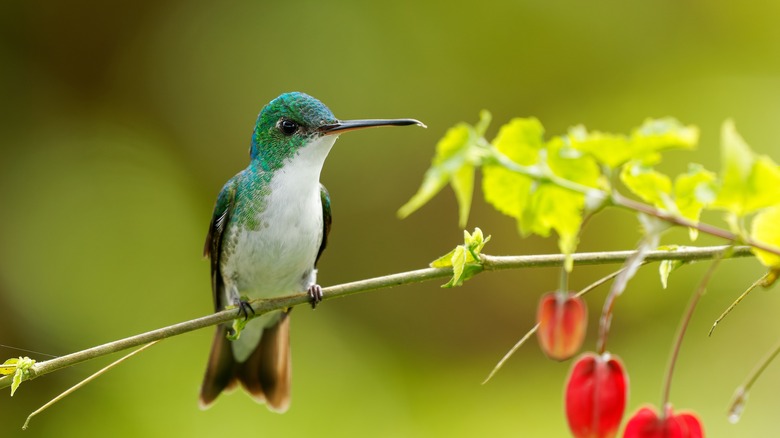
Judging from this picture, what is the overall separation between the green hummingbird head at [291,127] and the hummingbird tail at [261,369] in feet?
3.06

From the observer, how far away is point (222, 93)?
291 inches

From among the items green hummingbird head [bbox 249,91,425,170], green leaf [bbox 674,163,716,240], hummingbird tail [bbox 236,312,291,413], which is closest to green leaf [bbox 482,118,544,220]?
green leaf [bbox 674,163,716,240]

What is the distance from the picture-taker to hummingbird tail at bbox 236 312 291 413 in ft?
14.6

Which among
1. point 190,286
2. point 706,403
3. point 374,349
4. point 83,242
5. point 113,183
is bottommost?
point 706,403

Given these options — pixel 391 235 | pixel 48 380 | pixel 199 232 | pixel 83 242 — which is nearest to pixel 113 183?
pixel 83 242

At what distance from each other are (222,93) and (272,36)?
2.01 ft

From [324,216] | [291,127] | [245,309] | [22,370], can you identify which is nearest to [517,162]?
[22,370]

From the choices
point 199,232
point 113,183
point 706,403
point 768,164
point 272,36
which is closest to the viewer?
point 768,164

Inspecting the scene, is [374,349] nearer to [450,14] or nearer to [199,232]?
[199,232]

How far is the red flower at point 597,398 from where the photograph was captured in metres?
1.34

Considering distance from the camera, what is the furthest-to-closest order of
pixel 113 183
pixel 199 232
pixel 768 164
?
1. pixel 113 183
2. pixel 199 232
3. pixel 768 164

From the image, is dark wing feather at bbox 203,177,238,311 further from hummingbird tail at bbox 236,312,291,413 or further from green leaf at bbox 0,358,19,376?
green leaf at bbox 0,358,19,376

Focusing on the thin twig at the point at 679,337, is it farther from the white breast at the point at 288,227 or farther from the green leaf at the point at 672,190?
the white breast at the point at 288,227

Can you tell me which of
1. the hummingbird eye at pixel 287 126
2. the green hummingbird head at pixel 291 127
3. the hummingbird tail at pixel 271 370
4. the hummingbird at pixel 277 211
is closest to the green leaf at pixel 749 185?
the hummingbird at pixel 277 211
